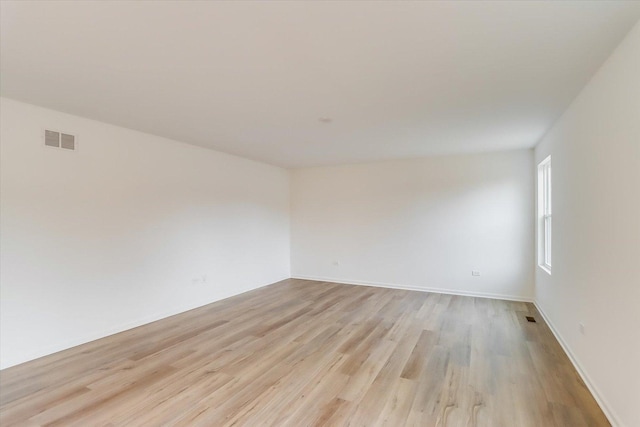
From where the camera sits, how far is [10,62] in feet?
7.07

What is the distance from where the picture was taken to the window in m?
4.19

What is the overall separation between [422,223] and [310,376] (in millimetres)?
3821

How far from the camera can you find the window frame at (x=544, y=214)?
4188mm

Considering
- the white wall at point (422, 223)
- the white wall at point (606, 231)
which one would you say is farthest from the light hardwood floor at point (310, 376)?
the white wall at point (422, 223)

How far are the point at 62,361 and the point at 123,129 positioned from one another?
2.56 meters

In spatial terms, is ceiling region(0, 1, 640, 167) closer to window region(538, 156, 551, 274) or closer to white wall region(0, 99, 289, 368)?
white wall region(0, 99, 289, 368)

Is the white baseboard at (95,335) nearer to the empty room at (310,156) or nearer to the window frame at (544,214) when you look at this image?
the empty room at (310,156)

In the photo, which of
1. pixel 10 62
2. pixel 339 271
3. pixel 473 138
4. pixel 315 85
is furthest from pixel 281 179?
pixel 10 62

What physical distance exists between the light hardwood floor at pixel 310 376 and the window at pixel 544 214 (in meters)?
0.84

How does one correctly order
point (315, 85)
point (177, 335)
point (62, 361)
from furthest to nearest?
point (177, 335)
point (62, 361)
point (315, 85)

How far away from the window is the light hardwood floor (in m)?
0.84

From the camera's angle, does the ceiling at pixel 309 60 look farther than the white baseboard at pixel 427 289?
No

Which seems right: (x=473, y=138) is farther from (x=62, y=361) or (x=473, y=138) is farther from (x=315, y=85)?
(x=62, y=361)

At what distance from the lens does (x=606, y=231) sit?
7.01 ft
